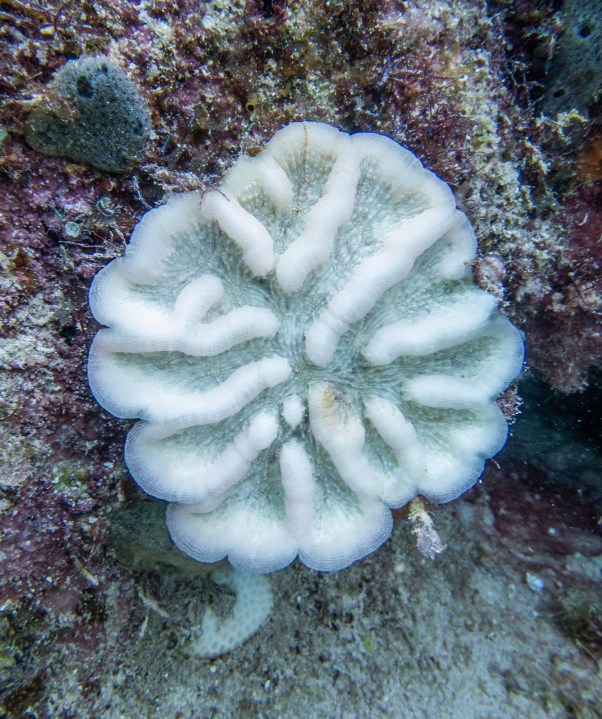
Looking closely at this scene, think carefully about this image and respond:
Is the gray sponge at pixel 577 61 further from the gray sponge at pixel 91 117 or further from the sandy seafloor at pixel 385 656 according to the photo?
the sandy seafloor at pixel 385 656

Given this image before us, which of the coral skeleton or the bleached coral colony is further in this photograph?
the coral skeleton

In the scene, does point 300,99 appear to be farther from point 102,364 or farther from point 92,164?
point 102,364

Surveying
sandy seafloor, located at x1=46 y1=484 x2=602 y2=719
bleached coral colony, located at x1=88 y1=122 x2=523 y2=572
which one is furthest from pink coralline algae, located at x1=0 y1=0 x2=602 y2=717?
sandy seafloor, located at x1=46 y1=484 x2=602 y2=719

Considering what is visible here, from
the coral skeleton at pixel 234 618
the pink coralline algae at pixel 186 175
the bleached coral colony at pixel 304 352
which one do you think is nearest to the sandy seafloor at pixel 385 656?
the coral skeleton at pixel 234 618

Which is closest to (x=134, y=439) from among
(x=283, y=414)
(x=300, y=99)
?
(x=283, y=414)

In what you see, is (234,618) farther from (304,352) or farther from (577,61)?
(577,61)

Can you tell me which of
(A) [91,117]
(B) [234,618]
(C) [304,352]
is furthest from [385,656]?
(A) [91,117]

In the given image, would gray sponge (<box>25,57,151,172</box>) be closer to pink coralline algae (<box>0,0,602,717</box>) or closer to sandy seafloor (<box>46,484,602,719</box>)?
pink coralline algae (<box>0,0,602,717</box>)
